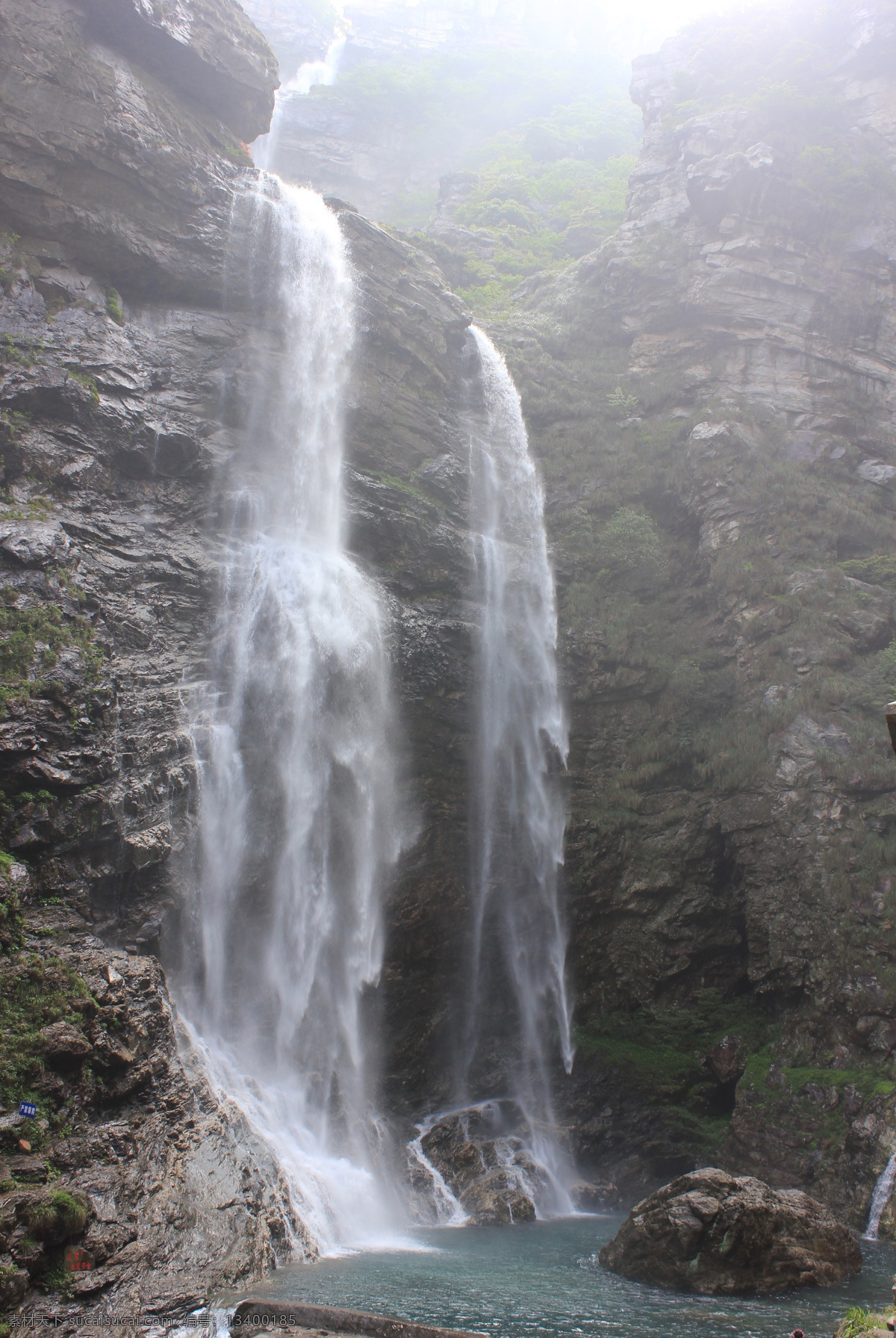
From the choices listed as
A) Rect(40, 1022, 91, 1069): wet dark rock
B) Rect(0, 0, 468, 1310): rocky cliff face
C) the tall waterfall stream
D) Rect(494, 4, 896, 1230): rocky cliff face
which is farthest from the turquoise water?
Rect(494, 4, 896, 1230): rocky cliff face

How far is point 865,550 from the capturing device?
816 inches

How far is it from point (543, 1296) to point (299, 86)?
65235mm

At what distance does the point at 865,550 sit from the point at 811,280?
1114 cm

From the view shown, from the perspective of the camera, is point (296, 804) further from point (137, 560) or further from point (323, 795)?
point (137, 560)

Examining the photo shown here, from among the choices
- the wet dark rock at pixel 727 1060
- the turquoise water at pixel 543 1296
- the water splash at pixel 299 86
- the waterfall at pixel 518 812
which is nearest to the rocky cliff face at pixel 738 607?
the wet dark rock at pixel 727 1060

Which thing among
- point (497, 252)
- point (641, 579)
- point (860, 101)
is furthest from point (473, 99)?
point (641, 579)

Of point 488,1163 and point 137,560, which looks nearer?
point 488,1163

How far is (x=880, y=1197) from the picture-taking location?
40.7 feet

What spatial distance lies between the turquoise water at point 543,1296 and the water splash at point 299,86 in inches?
1932

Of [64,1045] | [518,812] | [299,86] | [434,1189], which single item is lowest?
[434,1189]

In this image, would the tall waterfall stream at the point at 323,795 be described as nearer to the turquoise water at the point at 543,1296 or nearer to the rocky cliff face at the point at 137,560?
the rocky cliff face at the point at 137,560

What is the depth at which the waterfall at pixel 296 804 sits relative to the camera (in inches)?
549

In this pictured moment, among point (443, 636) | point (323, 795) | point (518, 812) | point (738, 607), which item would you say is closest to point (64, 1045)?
point (323, 795)

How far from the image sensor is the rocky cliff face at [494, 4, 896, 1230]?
50.5 feet
